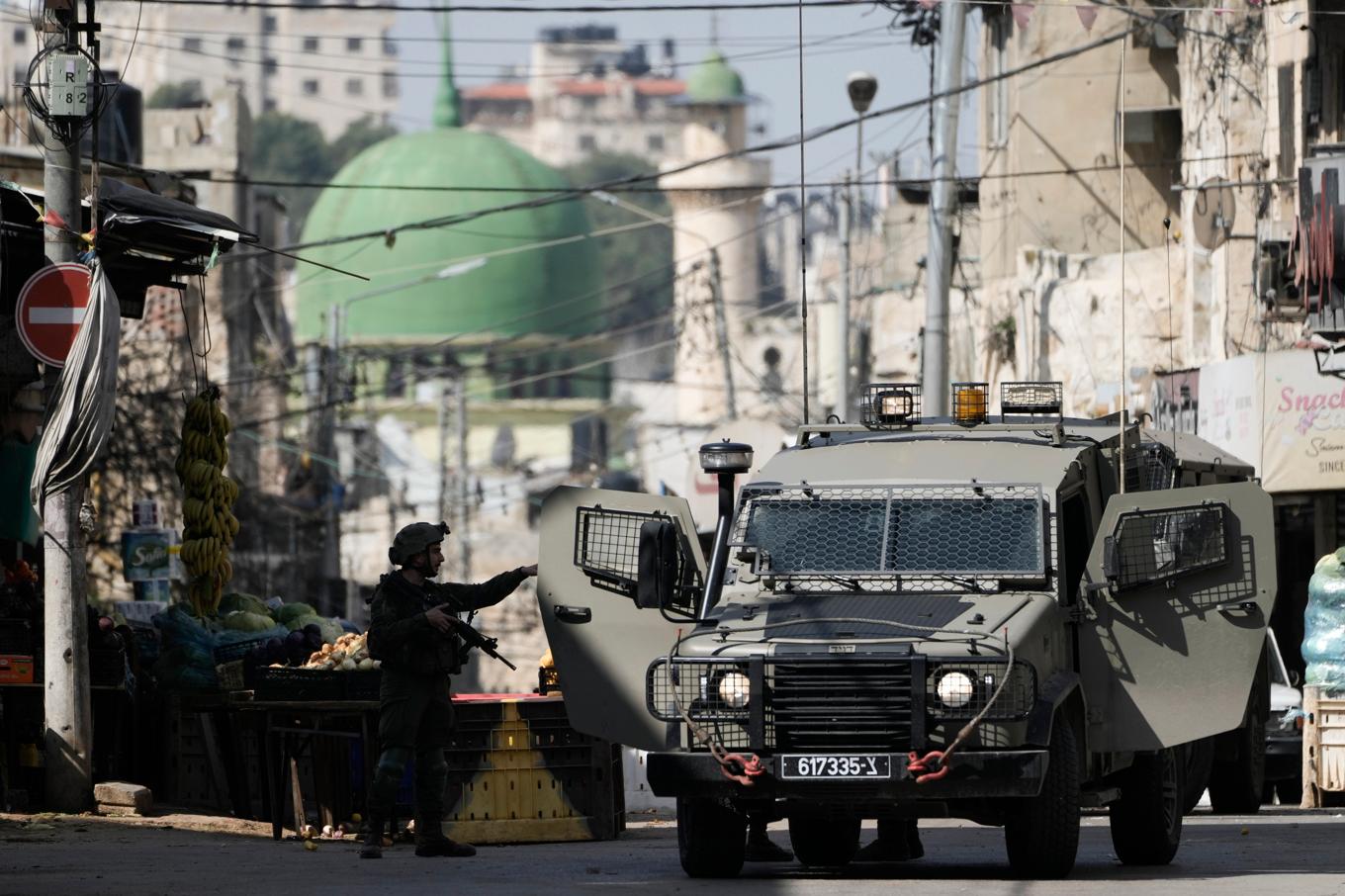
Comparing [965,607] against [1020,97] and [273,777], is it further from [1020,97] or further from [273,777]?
[1020,97]

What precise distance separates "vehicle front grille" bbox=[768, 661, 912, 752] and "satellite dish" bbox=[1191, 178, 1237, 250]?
1785 cm

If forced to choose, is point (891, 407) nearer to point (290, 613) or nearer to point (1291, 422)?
point (290, 613)

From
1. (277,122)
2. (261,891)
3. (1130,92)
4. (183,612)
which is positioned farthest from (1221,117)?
(277,122)

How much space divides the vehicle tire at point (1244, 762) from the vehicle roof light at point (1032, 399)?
3.77 meters

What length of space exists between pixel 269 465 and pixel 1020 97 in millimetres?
30533

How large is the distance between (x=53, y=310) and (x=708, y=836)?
590 cm

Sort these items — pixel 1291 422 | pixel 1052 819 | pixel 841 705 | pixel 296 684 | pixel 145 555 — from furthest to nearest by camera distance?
pixel 145 555, pixel 1291 422, pixel 296 684, pixel 1052 819, pixel 841 705

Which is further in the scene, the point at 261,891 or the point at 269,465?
the point at 269,465

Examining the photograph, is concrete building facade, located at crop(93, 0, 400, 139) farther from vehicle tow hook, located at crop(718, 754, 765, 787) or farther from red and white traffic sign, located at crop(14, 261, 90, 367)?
vehicle tow hook, located at crop(718, 754, 765, 787)

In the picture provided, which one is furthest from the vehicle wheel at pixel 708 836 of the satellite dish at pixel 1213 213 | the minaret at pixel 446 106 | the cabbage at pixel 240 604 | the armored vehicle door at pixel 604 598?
the minaret at pixel 446 106

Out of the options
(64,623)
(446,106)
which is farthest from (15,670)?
(446,106)

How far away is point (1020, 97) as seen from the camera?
3725cm

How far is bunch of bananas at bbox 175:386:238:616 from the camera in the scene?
18.0m

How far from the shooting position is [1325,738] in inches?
707
